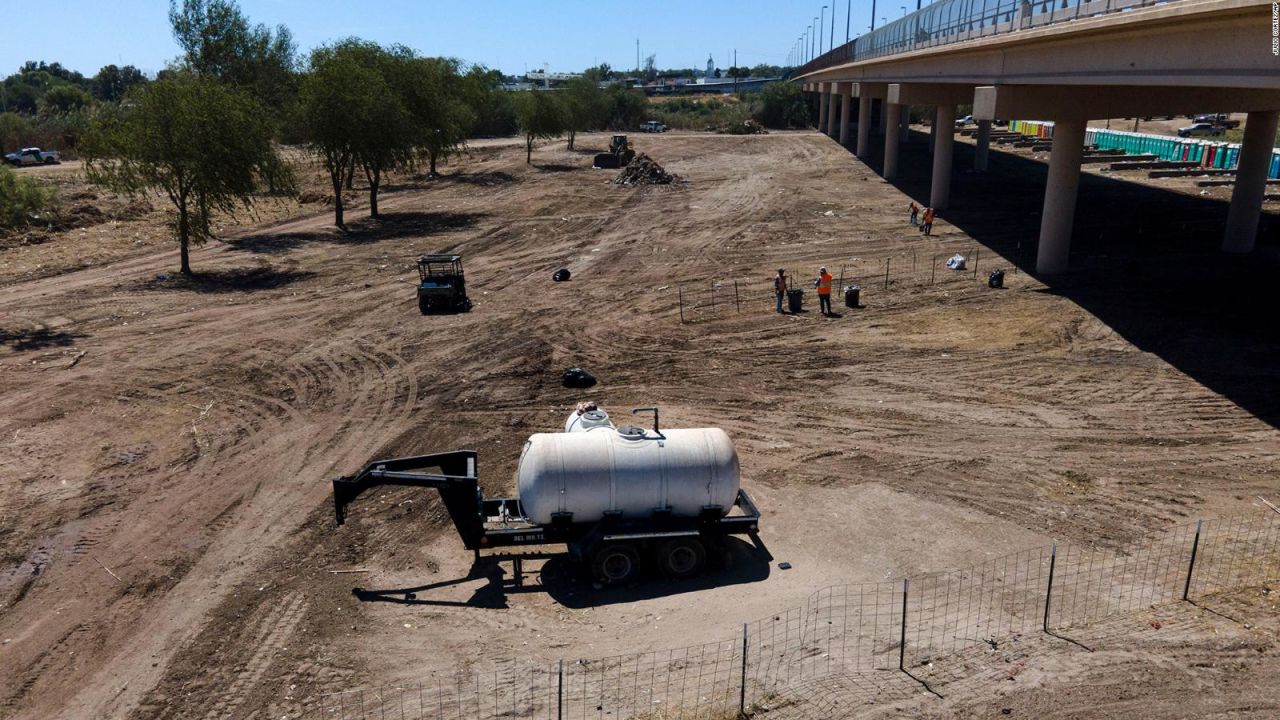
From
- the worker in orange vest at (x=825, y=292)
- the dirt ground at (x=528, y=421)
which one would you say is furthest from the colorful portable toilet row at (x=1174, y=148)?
the worker in orange vest at (x=825, y=292)

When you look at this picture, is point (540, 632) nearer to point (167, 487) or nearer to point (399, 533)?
point (399, 533)

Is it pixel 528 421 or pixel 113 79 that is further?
pixel 113 79

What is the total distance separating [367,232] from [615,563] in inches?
1340

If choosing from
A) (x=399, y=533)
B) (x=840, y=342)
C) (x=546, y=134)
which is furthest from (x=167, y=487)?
(x=546, y=134)

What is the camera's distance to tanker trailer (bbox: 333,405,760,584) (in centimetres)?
1289

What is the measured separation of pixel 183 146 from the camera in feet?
107

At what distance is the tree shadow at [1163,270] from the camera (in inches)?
882

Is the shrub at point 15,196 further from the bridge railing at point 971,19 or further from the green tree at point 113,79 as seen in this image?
the green tree at point 113,79

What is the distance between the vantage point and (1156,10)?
18562 mm

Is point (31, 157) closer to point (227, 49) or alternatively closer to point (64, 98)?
point (227, 49)

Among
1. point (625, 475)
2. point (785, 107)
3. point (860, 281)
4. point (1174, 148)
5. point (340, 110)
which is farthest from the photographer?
point (785, 107)

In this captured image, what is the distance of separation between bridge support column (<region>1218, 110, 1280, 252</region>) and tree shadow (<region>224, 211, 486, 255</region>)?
33.0m

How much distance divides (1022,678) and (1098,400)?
1181cm

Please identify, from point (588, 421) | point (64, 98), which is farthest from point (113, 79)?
point (588, 421)
